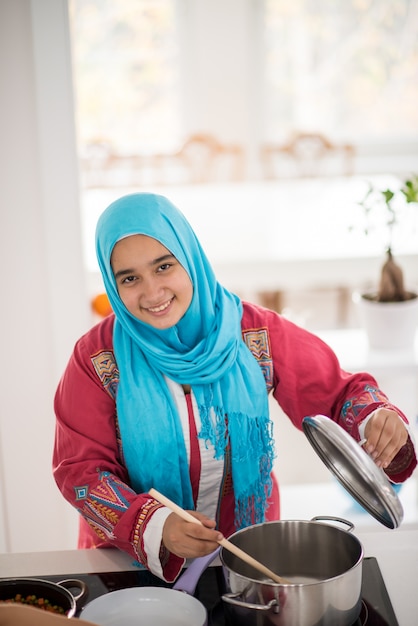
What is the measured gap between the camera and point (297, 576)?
1.11 meters

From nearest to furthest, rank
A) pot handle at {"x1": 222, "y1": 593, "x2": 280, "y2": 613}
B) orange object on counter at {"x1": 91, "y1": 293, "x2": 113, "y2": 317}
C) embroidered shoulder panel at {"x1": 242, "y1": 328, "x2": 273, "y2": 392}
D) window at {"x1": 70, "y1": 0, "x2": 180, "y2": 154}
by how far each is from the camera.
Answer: pot handle at {"x1": 222, "y1": 593, "x2": 280, "y2": 613} → embroidered shoulder panel at {"x1": 242, "y1": 328, "x2": 273, "y2": 392} → orange object on counter at {"x1": 91, "y1": 293, "x2": 113, "y2": 317} → window at {"x1": 70, "y1": 0, "x2": 180, "y2": 154}

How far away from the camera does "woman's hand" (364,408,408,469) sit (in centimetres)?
121

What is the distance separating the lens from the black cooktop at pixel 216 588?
1.02 m

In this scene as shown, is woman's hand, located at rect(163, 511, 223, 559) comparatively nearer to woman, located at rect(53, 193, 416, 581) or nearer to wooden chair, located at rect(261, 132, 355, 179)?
woman, located at rect(53, 193, 416, 581)

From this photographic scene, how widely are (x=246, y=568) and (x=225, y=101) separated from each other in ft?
17.6

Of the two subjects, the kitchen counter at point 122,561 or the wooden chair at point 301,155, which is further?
the wooden chair at point 301,155

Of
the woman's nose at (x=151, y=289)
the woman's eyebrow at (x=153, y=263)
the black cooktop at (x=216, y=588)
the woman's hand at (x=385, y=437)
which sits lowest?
the black cooktop at (x=216, y=588)

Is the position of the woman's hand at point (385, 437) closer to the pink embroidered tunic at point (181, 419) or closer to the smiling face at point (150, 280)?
the pink embroidered tunic at point (181, 419)

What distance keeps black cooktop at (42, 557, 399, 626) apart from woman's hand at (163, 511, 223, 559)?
2.2 inches

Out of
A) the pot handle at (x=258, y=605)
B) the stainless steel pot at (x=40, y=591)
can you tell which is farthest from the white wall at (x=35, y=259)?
the pot handle at (x=258, y=605)

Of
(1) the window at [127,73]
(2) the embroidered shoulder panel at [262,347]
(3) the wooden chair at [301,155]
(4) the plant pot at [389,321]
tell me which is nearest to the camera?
(2) the embroidered shoulder panel at [262,347]

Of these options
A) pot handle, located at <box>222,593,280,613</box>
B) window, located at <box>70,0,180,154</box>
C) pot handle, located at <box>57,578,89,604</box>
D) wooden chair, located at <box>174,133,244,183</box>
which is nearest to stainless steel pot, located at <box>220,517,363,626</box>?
pot handle, located at <box>222,593,280,613</box>

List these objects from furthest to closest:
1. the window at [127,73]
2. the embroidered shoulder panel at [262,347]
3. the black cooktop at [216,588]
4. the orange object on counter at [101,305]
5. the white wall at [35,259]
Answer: the window at [127,73] → the orange object on counter at [101,305] → the white wall at [35,259] → the embroidered shoulder panel at [262,347] → the black cooktop at [216,588]

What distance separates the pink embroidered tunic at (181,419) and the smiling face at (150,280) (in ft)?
0.44
